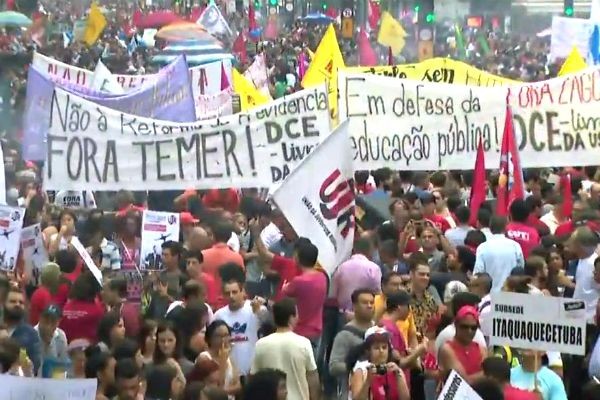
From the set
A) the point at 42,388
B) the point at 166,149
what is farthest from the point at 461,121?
the point at 42,388

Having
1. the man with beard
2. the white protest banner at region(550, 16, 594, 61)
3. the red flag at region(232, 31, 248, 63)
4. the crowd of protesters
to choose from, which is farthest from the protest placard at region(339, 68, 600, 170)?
the red flag at region(232, 31, 248, 63)

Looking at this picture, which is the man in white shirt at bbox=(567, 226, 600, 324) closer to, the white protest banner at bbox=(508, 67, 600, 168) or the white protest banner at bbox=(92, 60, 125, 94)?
the white protest banner at bbox=(508, 67, 600, 168)

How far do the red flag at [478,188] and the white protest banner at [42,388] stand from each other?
5724mm

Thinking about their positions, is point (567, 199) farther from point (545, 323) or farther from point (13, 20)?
point (13, 20)

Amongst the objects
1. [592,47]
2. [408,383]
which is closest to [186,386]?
[408,383]

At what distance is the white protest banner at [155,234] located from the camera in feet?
41.1

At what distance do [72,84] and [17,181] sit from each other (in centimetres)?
239

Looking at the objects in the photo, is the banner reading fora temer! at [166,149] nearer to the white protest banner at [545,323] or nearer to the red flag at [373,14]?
the white protest banner at [545,323]

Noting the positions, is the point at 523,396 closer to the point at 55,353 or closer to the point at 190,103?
the point at 55,353

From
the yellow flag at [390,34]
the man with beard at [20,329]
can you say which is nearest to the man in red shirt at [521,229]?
the man with beard at [20,329]

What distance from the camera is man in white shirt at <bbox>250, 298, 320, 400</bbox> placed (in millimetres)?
9648

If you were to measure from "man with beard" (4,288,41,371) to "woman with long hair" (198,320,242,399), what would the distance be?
98 cm

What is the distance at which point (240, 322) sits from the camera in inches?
411

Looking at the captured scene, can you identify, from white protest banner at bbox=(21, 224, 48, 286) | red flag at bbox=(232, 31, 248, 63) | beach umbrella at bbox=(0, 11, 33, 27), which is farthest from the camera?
beach umbrella at bbox=(0, 11, 33, 27)
